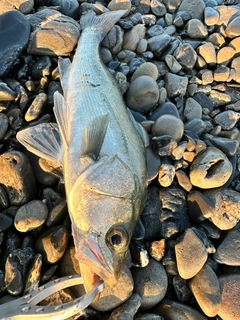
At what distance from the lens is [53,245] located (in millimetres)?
3062

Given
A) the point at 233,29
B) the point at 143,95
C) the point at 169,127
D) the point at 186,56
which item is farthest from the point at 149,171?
the point at 233,29

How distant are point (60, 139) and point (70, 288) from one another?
5.00ft

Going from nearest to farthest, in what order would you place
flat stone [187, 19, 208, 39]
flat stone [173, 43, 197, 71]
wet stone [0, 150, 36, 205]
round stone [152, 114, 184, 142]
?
wet stone [0, 150, 36, 205], round stone [152, 114, 184, 142], flat stone [173, 43, 197, 71], flat stone [187, 19, 208, 39]

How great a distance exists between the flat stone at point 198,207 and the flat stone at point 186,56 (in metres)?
2.25

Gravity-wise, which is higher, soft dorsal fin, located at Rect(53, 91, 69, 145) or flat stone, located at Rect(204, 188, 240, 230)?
soft dorsal fin, located at Rect(53, 91, 69, 145)

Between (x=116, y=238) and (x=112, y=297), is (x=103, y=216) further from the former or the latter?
(x=112, y=297)

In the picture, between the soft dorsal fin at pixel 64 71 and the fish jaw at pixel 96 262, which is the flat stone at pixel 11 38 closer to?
the soft dorsal fin at pixel 64 71

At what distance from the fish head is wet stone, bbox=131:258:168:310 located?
0.63 meters

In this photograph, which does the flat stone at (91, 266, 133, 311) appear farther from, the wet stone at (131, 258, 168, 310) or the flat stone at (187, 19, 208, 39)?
the flat stone at (187, 19, 208, 39)

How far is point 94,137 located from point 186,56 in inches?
107

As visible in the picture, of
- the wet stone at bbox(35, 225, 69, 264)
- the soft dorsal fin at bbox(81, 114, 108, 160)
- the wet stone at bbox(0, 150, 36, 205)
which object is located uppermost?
the soft dorsal fin at bbox(81, 114, 108, 160)

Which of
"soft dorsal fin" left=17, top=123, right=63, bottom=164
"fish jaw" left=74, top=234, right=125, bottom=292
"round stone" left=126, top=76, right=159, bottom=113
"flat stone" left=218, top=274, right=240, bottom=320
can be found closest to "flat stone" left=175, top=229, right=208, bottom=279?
"flat stone" left=218, top=274, right=240, bottom=320

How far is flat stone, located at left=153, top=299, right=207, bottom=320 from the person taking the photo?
3.07m

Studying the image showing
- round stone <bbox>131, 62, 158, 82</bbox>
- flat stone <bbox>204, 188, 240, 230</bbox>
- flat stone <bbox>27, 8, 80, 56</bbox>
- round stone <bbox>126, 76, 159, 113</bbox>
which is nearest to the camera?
flat stone <bbox>204, 188, 240, 230</bbox>
